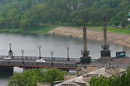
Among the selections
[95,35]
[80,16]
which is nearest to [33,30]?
[80,16]

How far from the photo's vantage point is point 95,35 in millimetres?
151000

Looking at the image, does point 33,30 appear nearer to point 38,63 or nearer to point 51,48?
point 51,48

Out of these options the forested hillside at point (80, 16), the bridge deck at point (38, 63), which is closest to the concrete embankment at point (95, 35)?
the forested hillside at point (80, 16)

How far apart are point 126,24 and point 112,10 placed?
21.8 metres

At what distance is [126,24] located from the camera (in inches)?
6137

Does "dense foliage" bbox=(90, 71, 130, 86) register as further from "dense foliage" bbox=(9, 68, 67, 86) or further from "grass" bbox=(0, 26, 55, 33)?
"grass" bbox=(0, 26, 55, 33)

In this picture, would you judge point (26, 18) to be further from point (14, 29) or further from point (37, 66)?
point (37, 66)

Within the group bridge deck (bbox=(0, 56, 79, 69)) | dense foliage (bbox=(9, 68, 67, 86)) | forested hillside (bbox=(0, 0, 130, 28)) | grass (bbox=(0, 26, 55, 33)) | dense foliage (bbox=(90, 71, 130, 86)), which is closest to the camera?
dense foliage (bbox=(90, 71, 130, 86))

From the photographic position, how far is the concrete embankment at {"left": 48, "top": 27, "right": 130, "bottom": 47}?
136m

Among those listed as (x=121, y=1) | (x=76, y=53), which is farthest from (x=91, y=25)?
(x=76, y=53)

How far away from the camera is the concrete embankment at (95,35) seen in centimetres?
13550

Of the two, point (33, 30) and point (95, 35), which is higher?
point (33, 30)

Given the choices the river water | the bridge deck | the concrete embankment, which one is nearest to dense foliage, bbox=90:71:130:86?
the bridge deck

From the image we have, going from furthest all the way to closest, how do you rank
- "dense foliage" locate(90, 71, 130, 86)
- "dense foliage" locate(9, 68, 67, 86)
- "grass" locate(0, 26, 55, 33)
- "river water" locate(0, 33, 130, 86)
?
1. "grass" locate(0, 26, 55, 33)
2. "river water" locate(0, 33, 130, 86)
3. "dense foliage" locate(9, 68, 67, 86)
4. "dense foliage" locate(90, 71, 130, 86)
